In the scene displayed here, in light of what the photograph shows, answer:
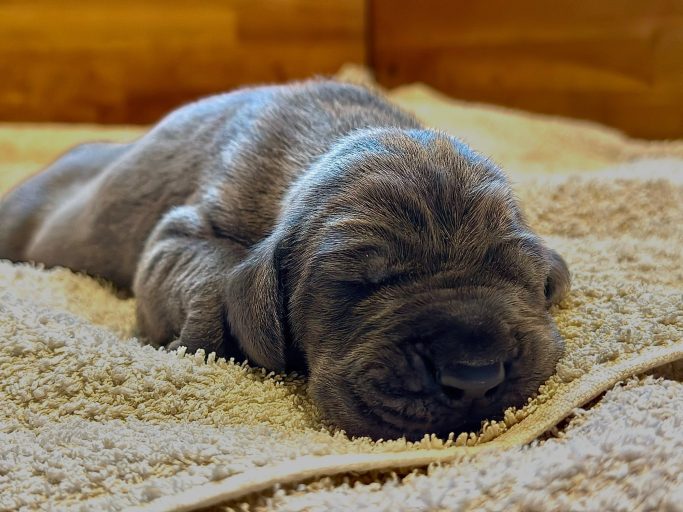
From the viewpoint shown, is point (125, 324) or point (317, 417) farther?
point (125, 324)

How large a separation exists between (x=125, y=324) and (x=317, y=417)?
941 mm

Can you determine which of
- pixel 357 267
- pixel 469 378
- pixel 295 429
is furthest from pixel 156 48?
pixel 469 378

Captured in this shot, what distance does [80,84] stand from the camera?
232 inches

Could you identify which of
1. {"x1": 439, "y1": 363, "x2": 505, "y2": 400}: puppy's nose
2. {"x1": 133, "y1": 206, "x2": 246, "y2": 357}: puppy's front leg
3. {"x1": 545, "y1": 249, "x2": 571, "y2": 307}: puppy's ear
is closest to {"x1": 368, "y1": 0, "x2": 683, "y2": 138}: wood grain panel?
{"x1": 545, "y1": 249, "x2": 571, "y2": 307}: puppy's ear

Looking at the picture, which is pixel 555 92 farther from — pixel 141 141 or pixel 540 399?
pixel 540 399

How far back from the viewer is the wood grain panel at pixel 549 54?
493 centimetres

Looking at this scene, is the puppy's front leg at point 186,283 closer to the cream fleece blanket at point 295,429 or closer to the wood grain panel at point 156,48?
the cream fleece blanket at point 295,429

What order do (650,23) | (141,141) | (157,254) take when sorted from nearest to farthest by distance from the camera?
(157,254)
(141,141)
(650,23)

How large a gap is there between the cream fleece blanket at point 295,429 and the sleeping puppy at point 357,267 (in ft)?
0.28

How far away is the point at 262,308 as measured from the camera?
1.84 meters

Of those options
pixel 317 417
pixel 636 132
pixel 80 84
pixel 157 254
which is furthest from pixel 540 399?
pixel 80 84

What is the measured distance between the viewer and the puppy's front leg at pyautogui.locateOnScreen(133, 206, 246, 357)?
2.03 metres

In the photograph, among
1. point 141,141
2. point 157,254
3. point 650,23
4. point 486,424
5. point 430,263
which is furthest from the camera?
point 650,23

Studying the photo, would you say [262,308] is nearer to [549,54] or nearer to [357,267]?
[357,267]
